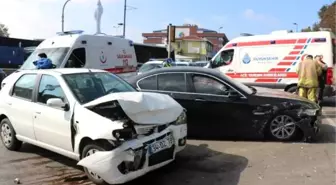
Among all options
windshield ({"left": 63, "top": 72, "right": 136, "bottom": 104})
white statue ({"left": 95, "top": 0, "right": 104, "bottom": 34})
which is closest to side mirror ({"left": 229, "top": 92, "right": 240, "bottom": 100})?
windshield ({"left": 63, "top": 72, "right": 136, "bottom": 104})

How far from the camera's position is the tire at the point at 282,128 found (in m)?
7.80

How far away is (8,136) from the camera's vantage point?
7449 millimetres

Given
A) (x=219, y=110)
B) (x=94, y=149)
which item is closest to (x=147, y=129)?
(x=94, y=149)

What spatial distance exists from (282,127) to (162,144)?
3.23 m

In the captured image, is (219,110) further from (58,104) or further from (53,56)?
(53,56)

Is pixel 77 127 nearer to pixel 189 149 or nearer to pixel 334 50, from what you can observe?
pixel 189 149

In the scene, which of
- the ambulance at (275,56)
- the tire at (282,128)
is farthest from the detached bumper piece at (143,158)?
the ambulance at (275,56)

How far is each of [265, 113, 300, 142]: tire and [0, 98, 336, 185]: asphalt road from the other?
255mm

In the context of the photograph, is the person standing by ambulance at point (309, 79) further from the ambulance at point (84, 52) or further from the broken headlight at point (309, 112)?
the ambulance at point (84, 52)

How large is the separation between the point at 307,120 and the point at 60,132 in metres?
4.50

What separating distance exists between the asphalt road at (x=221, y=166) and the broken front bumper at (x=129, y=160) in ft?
1.75

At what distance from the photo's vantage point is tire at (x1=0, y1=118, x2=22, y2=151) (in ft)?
24.0

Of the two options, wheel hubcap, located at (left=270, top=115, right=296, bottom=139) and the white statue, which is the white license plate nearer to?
wheel hubcap, located at (left=270, top=115, right=296, bottom=139)

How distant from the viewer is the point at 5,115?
24.4ft
